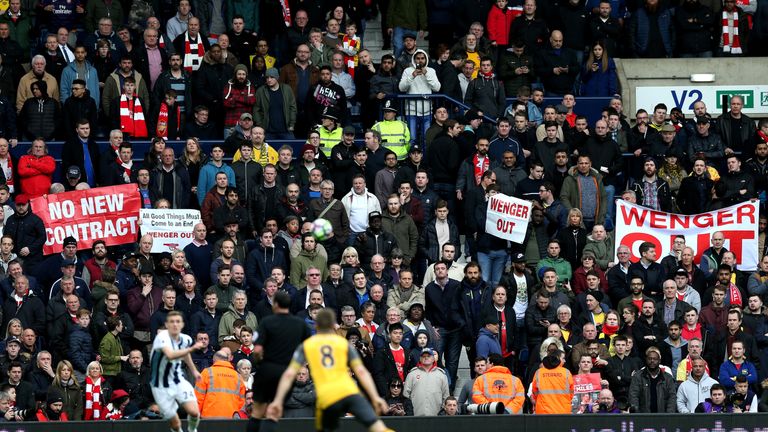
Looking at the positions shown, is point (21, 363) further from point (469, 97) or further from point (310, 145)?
point (469, 97)

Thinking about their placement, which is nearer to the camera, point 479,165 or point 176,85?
point 479,165

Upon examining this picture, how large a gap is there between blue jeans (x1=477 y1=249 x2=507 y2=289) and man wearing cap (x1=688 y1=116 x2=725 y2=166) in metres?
4.00

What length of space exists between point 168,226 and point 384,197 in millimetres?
3253

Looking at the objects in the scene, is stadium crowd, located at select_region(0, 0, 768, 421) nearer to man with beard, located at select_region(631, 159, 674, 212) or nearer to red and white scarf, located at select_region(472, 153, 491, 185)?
man with beard, located at select_region(631, 159, 674, 212)

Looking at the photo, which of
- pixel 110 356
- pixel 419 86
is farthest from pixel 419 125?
pixel 110 356

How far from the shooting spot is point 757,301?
25.7 metres

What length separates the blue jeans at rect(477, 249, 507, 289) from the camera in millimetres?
26953

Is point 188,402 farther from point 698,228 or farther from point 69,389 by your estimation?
point 698,228

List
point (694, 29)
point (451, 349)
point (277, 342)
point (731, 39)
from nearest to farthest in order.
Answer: point (277, 342)
point (451, 349)
point (694, 29)
point (731, 39)

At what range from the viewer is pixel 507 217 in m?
26.7

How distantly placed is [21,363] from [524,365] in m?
6.86

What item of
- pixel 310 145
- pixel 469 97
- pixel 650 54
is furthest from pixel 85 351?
pixel 650 54

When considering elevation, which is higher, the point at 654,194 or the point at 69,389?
the point at 654,194

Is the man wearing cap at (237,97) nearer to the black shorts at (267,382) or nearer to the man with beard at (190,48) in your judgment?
the man with beard at (190,48)
